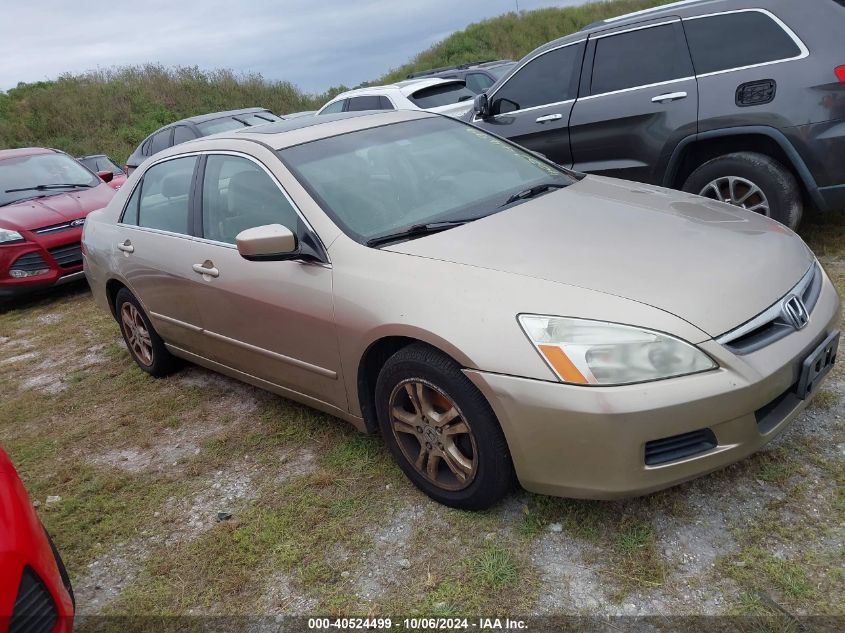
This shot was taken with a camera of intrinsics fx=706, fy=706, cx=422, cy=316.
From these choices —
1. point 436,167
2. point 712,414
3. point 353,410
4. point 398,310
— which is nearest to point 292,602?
point 353,410

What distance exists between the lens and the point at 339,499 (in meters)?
3.13

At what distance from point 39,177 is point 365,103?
4280 millimetres

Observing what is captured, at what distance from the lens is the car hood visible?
8.05 ft

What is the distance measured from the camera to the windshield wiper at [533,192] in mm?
3387

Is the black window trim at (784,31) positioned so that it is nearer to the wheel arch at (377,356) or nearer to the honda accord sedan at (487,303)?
the honda accord sedan at (487,303)

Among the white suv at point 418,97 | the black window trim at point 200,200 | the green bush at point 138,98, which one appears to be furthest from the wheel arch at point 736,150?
the green bush at point 138,98

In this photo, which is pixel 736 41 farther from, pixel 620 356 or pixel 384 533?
pixel 384 533

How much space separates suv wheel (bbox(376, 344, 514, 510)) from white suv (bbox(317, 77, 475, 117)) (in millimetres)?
6984

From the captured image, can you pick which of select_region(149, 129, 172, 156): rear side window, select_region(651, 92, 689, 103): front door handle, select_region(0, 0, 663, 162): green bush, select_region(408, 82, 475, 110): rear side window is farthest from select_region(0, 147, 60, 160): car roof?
select_region(0, 0, 663, 162): green bush

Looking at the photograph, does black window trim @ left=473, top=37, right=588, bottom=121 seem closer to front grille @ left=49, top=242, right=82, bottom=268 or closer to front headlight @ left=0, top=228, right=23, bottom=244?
front grille @ left=49, top=242, right=82, bottom=268

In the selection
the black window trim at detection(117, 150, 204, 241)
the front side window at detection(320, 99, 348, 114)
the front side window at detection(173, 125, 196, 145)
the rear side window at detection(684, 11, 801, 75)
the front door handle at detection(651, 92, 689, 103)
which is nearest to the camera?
the black window trim at detection(117, 150, 204, 241)

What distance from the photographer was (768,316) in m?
2.48

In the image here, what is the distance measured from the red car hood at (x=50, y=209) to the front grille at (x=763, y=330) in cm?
747

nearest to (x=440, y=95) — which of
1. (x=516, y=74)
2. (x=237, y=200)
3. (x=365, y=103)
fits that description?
(x=365, y=103)
